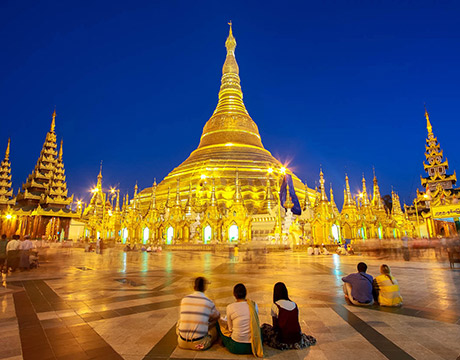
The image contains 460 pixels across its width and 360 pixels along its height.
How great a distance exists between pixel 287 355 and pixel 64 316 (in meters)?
4.25

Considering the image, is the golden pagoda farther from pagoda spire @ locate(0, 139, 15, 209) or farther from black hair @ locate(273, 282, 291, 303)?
black hair @ locate(273, 282, 291, 303)

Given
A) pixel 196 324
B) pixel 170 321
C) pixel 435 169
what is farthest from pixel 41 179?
pixel 435 169

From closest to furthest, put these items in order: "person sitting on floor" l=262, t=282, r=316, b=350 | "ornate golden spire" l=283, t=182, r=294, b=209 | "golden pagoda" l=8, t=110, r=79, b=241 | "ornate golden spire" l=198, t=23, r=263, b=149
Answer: "person sitting on floor" l=262, t=282, r=316, b=350 < "ornate golden spire" l=283, t=182, r=294, b=209 < "golden pagoda" l=8, t=110, r=79, b=241 < "ornate golden spire" l=198, t=23, r=263, b=149

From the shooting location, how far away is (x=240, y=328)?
3.88 m

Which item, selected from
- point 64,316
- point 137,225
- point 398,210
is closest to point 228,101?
point 137,225

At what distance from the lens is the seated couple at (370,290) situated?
632 cm

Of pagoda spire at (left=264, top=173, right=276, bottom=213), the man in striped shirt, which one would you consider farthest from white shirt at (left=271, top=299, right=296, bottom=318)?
A: pagoda spire at (left=264, top=173, right=276, bottom=213)

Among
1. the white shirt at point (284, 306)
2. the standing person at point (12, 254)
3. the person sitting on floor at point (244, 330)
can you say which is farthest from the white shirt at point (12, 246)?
the white shirt at point (284, 306)

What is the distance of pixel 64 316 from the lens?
18.4ft

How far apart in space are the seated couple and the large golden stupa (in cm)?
2721

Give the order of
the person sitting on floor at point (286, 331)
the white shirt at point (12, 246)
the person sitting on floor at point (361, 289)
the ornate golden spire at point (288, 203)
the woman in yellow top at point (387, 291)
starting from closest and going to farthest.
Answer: the person sitting on floor at point (286, 331)
the woman in yellow top at point (387, 291)
the person sitting on floor at point (361, 289)
the white shirt at point (12, 246)
the ornate golden spire at point (288, 203)

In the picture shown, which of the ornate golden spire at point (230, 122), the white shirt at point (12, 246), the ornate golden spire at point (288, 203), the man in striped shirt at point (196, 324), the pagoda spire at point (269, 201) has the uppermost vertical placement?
the ornate golden spire at point (230, 122)

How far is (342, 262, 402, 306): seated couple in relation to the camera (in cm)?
632

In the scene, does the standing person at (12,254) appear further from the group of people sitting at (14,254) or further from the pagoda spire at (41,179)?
the pagoda spire at (41,179)
